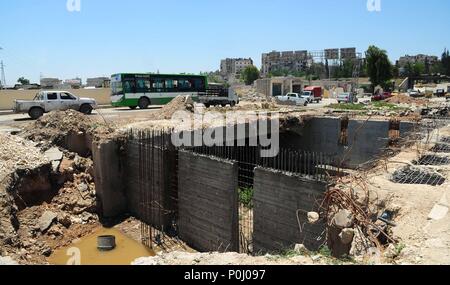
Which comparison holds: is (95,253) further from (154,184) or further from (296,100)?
(296,100)

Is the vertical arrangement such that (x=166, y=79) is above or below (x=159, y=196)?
above

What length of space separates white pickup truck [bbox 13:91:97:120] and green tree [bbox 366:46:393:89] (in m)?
38.2

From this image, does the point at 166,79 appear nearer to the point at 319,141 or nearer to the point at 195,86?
the point at 195,86

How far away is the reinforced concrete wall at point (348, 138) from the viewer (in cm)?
1698

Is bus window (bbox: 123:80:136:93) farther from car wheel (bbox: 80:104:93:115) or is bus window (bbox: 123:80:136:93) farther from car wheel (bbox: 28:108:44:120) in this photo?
car wheel (bbox: 28:108:44:120)

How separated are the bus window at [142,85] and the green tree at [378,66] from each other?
109 feet

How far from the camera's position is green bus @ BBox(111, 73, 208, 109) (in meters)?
23.6

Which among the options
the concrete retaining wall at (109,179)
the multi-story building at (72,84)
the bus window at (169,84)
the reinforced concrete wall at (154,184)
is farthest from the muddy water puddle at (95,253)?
the multi-story building at (72,84)

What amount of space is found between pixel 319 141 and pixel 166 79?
11654 mm

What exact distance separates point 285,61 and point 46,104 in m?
130

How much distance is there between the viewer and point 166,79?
25.4m

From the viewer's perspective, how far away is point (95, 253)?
32.6ft

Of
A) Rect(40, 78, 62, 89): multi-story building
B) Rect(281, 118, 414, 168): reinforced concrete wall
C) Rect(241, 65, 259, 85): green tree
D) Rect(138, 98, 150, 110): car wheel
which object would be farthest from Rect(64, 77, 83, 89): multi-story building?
Rect(241, 65, 259, 85): green tree

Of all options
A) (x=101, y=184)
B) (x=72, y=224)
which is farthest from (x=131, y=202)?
(x=72, y=224)
